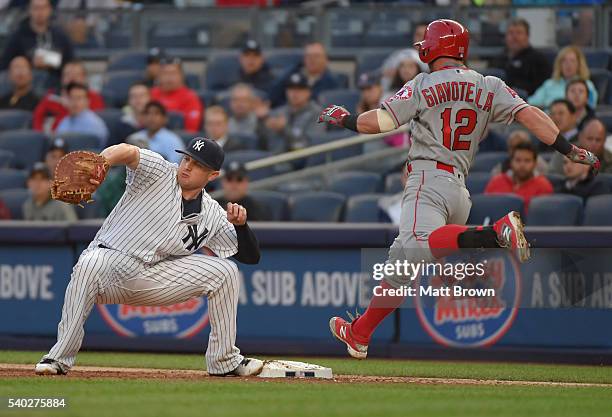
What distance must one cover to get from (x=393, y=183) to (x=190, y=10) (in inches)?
169

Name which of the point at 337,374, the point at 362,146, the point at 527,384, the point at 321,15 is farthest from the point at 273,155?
the point at 527,384

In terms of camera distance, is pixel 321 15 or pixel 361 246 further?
pixel 321 15

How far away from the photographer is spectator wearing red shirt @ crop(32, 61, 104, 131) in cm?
1283

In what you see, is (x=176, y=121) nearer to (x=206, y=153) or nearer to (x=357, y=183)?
(x=357, y=183)

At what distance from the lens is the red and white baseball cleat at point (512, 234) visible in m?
6.55

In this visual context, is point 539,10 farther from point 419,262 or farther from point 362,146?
point 419,262

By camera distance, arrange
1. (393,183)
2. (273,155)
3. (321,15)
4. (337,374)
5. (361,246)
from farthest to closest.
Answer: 1. (321,15)
2. (273,155)
3. (393,183)
4. (361,246)
5. (337,374)

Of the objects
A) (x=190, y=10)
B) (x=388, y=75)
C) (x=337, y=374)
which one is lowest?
(x=337, y=374)

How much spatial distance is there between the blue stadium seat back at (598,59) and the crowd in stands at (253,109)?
33 cm

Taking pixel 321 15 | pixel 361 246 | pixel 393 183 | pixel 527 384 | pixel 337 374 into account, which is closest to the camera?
pixel 527 384

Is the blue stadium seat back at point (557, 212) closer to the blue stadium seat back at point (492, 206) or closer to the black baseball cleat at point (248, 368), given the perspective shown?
the blue stadium seat back at point (492, 206)

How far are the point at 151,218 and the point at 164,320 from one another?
290 cm

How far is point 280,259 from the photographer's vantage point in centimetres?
941

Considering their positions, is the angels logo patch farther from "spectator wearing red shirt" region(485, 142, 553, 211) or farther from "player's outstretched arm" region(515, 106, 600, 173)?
"spectator wearing red shirt" region(485, 142, 553, 211)
